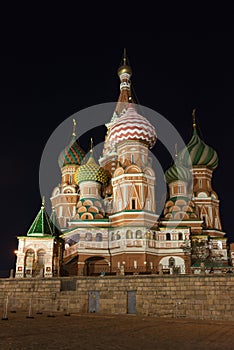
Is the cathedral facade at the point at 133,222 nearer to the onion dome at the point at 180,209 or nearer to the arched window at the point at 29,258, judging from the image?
the arched window at the point at 29,258

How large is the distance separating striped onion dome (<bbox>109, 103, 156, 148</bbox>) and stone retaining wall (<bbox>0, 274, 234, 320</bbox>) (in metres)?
18.6

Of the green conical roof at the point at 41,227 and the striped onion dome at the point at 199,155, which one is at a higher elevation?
the striped onion dome at the point at 199,155

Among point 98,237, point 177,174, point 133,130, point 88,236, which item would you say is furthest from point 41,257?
point 177,174

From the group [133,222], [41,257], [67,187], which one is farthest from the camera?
[67,187]

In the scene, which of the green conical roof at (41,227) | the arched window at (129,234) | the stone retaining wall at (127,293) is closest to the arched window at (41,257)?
the green conical roof at (41,227)

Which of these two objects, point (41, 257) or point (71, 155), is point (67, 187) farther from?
point (41, 257)

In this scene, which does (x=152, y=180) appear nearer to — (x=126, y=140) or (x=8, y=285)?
(x=126, y=140)

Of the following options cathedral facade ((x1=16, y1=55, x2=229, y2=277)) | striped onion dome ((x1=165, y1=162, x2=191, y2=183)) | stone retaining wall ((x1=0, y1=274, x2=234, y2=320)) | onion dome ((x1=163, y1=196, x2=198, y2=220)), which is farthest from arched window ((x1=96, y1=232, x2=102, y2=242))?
striped onion dome ((x1=165, y1=162, x2=191, y2=183))

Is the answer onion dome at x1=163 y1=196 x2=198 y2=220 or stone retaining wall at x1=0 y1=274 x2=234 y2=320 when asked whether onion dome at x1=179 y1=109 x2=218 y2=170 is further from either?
stone retaining wall at x1=0 y1=274 x2=234 y2=320

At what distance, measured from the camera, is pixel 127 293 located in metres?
23.0

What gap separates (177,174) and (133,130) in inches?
306

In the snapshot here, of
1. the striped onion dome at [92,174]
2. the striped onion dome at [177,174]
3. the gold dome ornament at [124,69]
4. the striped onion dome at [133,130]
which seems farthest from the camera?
the gold dome ornament at [124,69]

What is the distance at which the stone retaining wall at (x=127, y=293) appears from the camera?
2053 cm

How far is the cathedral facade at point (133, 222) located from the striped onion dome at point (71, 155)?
17.8 feet
